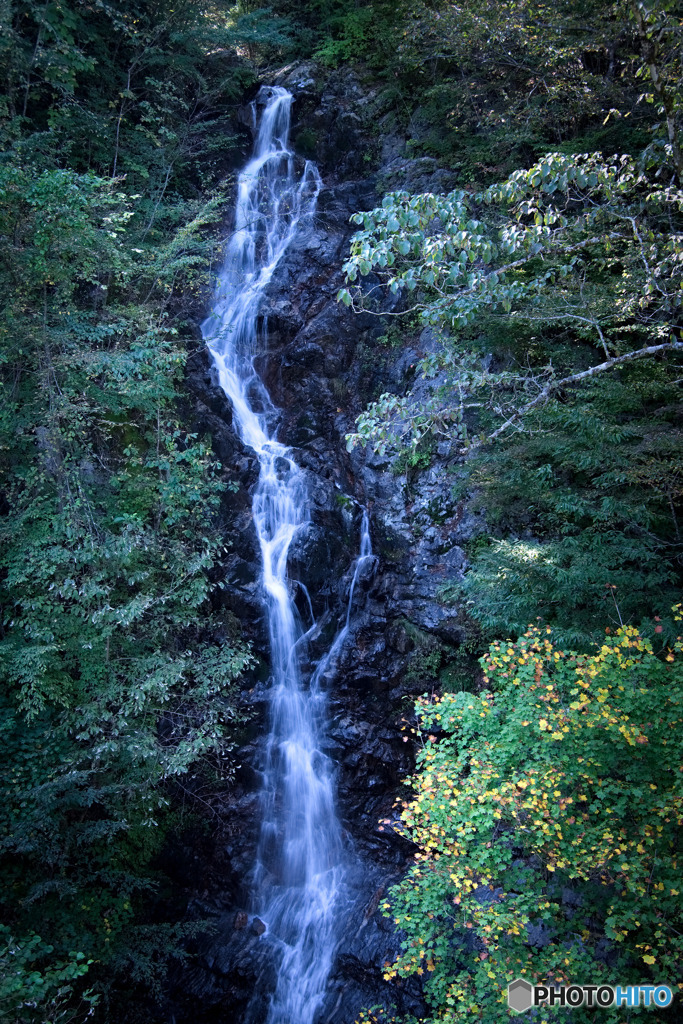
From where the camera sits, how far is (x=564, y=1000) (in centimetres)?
468

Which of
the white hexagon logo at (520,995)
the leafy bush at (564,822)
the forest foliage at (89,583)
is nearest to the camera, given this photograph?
the leafy bush at (564,822)

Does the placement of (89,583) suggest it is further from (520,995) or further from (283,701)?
(520,995)

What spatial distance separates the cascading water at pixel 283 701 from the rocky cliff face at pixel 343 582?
0.66 feet

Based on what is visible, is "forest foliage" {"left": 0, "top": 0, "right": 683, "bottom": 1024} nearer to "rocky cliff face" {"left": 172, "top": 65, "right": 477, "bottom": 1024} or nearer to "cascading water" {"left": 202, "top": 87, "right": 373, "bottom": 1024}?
"rocky cliff face" {"left": 172, "top": 65, "right": 477, "bottom": 1024}

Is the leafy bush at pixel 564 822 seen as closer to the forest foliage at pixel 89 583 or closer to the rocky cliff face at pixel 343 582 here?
the rocky cliff face at pixel 343 582

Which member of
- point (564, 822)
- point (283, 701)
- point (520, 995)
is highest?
point (564, 822)

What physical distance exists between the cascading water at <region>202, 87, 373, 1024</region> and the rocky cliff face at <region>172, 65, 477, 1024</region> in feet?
0.66

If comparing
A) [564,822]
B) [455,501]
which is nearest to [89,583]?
[455,501]

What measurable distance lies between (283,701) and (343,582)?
2009 millimetres

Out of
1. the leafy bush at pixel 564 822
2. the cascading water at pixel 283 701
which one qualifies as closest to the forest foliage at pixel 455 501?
the leafy bush at pixel 564 822

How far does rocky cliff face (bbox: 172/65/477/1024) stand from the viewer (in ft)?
24.8

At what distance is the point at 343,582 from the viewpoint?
960 cm

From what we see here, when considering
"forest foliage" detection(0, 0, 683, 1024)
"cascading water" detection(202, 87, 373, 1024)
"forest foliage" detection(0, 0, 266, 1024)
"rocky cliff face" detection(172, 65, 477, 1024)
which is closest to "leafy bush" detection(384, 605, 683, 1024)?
"forest foliage" detection(0, 0, 683, 1024)

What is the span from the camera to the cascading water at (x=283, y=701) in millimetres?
7562
